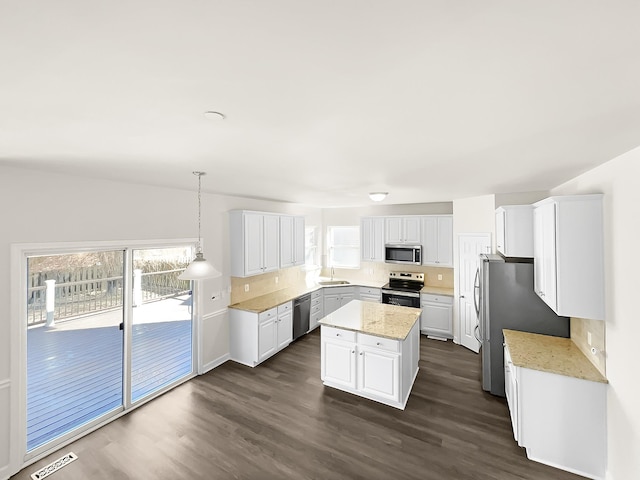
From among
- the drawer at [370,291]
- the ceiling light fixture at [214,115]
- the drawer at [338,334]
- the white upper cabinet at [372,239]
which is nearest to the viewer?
the ceiling light fixture at [214,115]

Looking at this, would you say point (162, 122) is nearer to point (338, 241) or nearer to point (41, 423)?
point (41, 423)

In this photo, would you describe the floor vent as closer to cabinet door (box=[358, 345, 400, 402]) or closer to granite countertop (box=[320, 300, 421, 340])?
granite countertop (box=[320, 300, 421, 340])

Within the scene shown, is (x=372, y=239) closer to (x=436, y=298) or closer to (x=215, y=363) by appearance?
(x=436, y=298)

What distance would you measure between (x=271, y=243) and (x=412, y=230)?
117 inches

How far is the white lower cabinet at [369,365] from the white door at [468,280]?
163 cm

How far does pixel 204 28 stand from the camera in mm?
810

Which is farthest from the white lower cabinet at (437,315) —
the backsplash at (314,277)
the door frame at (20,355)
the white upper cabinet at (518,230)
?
the door frame at (20,355)

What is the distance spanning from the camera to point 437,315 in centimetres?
555

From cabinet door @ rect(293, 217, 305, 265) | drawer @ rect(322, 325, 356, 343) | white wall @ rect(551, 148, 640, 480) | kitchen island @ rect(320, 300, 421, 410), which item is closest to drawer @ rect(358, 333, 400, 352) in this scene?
kitchen island @ rect(320, 300, 421, 410)

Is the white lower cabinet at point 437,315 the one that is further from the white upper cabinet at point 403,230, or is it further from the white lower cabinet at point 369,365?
the white lower cabinet at point 369,365

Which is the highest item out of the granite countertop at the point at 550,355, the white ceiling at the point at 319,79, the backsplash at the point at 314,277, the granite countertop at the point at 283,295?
the white ceiling at the point at 319,79

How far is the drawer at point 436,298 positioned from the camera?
545 cm

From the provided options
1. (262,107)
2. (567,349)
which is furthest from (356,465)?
(262,107)

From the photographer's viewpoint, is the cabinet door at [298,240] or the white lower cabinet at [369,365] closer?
the white lower cabinet at [369,365]
